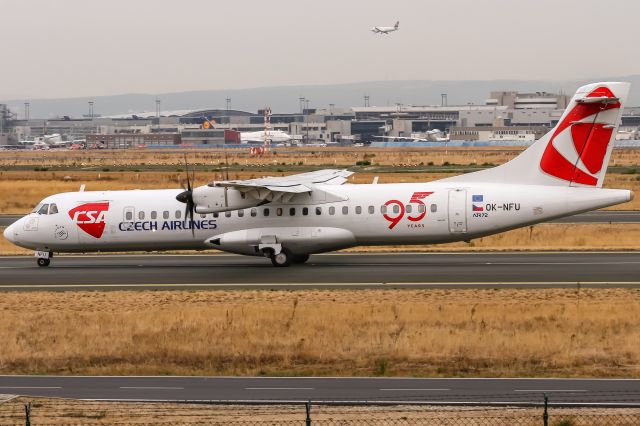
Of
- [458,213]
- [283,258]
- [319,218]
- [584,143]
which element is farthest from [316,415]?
[584,143]

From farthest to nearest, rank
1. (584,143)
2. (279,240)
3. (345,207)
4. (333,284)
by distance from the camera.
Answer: (279,240) → (345,207) → (584,143) → (333,284)

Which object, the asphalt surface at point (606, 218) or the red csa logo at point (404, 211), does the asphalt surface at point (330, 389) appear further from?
the asphalt surface at point (606, 218)

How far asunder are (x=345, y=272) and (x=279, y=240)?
3519 millimetres

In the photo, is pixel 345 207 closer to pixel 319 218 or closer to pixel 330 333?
pixel 319 218

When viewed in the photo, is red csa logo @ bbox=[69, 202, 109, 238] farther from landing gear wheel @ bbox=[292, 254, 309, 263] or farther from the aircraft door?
the aircraft door

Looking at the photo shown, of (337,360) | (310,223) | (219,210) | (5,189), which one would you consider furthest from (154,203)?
(5,189)

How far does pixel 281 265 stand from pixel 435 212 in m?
7.68

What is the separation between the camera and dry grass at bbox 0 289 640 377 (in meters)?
28.8

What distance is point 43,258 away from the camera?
159 ft

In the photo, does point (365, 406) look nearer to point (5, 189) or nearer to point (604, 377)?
point (604, 377)

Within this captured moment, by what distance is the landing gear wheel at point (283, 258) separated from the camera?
44938mm

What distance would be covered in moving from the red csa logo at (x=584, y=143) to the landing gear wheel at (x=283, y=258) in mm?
12354

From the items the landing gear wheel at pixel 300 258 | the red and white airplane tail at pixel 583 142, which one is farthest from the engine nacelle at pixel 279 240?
the red and white airplane tail at pixel 583 142

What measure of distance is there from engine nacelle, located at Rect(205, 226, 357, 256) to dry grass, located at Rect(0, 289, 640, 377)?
593 cm
